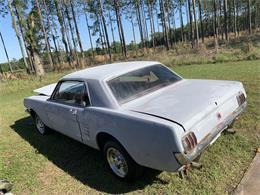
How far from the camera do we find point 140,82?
3.93 meters

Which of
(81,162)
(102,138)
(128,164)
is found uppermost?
(102,138)

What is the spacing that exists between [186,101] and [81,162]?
7.30ft

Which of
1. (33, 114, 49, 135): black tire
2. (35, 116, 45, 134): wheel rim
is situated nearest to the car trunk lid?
(33, 114, 49, 135): black tire

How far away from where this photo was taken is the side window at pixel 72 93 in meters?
3.93

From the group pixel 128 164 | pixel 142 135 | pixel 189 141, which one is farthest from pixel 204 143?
pixel 128 164

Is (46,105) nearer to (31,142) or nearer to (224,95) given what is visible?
(31,142)

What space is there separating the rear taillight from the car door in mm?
1736

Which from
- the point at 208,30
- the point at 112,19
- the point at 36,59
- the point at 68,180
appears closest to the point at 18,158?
the point at 68,180

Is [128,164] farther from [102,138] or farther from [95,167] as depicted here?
[95,167]

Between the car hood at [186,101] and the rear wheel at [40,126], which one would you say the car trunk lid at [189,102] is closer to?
the car hood at [186,101]

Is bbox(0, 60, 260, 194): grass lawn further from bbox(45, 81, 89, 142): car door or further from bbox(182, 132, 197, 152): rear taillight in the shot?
bbox(182, 132, 197, 152): rear taillight

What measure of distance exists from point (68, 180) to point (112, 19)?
36.7 meters

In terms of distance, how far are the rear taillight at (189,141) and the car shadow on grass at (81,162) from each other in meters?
0.94

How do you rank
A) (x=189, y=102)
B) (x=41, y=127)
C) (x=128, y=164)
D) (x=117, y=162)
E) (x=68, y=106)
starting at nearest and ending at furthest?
(x=189, y=102)
(x=128, y=164)
(x=117, y=162)
(x=68, y=106)
(x=41, y=127)
